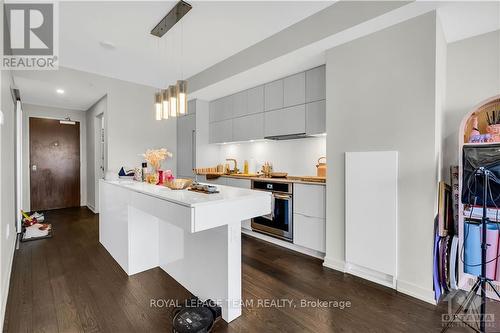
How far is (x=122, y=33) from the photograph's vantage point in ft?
9.52

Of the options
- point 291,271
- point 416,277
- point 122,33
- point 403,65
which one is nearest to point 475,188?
point 416,277

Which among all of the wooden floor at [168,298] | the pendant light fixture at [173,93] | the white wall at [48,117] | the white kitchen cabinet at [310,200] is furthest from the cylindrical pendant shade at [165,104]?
the white wall at [48,117]

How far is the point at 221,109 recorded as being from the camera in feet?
15.1

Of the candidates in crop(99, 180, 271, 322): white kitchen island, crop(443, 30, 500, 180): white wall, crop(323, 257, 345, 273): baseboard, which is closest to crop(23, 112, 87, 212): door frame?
crop(99, 180, 271, 322): white kitchen island

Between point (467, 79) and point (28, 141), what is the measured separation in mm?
7484

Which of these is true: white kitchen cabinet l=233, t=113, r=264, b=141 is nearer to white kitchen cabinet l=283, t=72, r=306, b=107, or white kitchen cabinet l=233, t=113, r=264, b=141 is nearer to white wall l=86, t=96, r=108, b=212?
white kitchen cabinet l=283, t=72, r=306, b=107

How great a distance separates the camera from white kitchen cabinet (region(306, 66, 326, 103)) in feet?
9.85

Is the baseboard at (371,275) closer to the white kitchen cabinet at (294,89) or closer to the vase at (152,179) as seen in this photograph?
the white kitchen cabinet at (294,89)

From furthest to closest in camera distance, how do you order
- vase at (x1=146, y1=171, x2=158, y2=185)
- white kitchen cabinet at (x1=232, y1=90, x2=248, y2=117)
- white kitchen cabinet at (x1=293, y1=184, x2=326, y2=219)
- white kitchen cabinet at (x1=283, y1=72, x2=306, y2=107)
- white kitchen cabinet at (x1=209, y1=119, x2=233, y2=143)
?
white kitchen cabinet at (x1=209, y1=119, x2=233, y2=143), white kitchen cabinet at (x1=232, y1=90, x2=248, y2=117), white kitchen cabinet at (x1=283, y1=72, x2=306, y2=107), white kitchen cabinet at (x1=293, y1=184, x2=326, y2=219), vase at (x1=146, y1=171, x2=158, y2=185)

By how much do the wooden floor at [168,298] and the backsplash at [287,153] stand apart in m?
1.32

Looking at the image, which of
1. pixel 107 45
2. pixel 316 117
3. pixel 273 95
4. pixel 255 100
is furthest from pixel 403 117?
pixel 107 45

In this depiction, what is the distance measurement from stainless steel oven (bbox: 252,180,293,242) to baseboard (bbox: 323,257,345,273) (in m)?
0.55

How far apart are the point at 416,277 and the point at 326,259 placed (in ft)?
2.73

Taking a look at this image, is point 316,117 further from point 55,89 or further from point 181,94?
point 55,89
